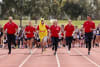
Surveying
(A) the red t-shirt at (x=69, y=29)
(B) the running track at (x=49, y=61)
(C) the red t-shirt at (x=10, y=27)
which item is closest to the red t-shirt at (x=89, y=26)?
(A) the red t-shirt at (x=69, y=29)

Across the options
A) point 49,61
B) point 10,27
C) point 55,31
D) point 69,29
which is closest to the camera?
point 49,61

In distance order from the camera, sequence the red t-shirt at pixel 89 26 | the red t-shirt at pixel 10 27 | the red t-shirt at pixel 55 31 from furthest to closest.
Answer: the red t-shirt at pixel 55 31, the red t-shirt at pixel 10 27, the red t-shirt at pixel 89 26

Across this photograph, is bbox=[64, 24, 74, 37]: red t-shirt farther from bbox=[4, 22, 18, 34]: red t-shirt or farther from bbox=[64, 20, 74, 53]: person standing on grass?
bbox=[4, 22, 18, 34]: red t-shirt

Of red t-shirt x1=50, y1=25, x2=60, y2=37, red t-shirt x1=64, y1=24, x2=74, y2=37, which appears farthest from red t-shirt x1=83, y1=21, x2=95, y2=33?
red t-shirt x1=50, y1=25, x2=60, y2=37

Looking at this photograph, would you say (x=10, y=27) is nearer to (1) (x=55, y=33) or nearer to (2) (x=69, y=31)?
(1) (x=55, y=33)

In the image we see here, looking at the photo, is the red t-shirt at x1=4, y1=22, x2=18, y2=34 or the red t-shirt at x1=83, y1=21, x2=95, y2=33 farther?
the red t-shirt at x1=4, y1=22, x2=18, y2=34

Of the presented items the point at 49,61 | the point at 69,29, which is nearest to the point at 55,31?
the point at 69,29

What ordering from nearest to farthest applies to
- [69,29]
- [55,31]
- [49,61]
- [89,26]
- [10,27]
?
1. [49,61]
2. [89,26]
3. [10,27]
4. [55,31]
5. [69,29]

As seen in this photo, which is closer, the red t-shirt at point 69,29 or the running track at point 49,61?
the running track at point 49,61

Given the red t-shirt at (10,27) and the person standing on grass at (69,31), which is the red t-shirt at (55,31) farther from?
the red t-shirt at (10,27)

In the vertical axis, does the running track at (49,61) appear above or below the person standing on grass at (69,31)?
below

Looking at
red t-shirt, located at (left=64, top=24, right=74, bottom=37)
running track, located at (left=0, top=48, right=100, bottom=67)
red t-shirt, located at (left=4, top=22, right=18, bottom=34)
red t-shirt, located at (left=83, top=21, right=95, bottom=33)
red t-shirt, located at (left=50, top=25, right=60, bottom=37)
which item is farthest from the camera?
red t-shirt, located at (left=64, top=24, right=74, bottom=37)

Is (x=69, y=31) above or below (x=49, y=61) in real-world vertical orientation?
above

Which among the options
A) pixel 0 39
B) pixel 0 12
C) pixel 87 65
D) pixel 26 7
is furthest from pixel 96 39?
pixel 0 12
